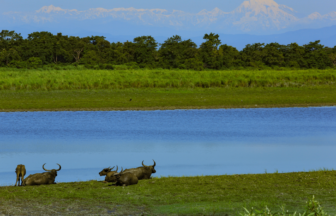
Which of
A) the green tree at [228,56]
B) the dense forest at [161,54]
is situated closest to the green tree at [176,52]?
the dense forest at [161,54]

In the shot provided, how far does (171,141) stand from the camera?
18203 millimetres

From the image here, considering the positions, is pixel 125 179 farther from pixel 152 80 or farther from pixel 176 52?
pixel 176 52

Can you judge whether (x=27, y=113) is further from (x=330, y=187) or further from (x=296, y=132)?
(x=330, y=187)

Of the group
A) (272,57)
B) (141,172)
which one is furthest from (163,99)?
(272,57)

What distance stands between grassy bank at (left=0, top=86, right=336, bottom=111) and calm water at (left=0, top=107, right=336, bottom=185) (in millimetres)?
1923

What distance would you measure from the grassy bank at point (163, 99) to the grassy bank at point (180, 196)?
18796mm

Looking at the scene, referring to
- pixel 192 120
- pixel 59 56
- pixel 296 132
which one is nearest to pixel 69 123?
pixel 192 120

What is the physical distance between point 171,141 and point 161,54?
56252mm

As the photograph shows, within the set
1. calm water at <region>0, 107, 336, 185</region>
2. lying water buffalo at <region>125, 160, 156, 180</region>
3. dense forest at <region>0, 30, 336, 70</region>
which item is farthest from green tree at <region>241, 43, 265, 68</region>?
lying water buffalo at <region>125, 160, 156, 180</region>

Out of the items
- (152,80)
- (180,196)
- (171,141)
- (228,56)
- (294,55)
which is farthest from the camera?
(294,55)

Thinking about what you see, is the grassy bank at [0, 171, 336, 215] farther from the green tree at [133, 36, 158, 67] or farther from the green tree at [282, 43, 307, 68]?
the green tree at [282, 43, 307, 68]

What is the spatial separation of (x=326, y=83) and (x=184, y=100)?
19294 millimetres

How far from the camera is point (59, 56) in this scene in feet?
247

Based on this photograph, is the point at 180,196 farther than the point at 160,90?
No
